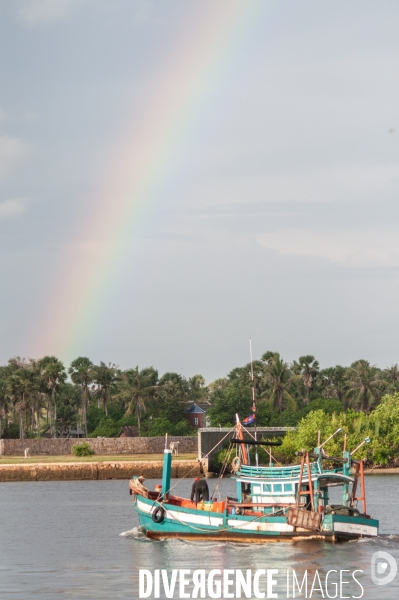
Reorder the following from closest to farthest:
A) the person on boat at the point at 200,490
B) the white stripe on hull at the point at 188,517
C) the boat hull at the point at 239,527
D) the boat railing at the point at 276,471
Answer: the boat hull at the point at 239,527
the white stripe on hull at the point at 188,517
the boat railing at the point at 276,471
the person on boat at the point at 200,490

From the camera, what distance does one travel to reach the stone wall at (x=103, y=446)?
494ft

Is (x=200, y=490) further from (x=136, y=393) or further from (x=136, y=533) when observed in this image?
(x=136, y=393)

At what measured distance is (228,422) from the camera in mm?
166500

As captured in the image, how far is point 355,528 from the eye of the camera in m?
52.5

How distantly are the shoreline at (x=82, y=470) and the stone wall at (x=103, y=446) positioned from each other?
70.4 ft

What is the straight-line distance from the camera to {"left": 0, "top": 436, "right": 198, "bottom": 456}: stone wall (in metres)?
151

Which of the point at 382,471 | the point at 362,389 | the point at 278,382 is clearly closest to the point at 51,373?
the point at 278,382

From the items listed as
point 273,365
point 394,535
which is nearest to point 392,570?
point 394,535

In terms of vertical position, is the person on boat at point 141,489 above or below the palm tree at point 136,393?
below

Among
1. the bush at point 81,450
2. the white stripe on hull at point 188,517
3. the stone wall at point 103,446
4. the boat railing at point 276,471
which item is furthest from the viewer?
the stone wall at point 103,446

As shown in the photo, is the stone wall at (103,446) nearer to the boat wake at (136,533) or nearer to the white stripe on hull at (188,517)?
the boat wake at (136,533)

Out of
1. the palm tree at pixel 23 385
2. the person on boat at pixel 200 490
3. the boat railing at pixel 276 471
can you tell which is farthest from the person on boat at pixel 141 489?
the palm tree at pixel 23 385

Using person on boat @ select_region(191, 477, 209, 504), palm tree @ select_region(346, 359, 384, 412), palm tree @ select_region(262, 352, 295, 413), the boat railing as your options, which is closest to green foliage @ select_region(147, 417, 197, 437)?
palm tree @ select_region(262, 352, 295, 413)

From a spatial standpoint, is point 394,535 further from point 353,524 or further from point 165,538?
point 165,538
